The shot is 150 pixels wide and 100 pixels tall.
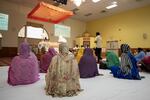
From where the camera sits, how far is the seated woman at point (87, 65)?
13.7 ft

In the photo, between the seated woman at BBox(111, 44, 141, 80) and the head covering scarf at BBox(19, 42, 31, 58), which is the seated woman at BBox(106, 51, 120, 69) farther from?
the head covering scarf at BBox(19, 42, 31, 58)

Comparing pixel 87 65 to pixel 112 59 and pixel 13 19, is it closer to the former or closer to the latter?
pixel 112 59

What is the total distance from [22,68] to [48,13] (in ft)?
21.0

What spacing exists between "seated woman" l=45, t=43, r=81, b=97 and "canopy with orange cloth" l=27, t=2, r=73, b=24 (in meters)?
5.84

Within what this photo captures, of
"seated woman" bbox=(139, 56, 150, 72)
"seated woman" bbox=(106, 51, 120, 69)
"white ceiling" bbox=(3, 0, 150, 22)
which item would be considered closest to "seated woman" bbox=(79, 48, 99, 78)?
"seated woman" bbox=(106, 51, 120, 69)

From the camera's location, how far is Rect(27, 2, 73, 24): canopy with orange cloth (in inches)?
322

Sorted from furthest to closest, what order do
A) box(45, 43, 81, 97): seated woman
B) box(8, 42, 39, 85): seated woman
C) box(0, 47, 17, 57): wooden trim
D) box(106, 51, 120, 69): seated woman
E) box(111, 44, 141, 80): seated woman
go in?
box(0, 47, 17, 57): wooden trim, box(106, 51, 120, 69): seated woman, box(111, 44, 141, 80): seated woman, box(8, 42, 39, 85): seated woman, box(45, 43, 81, 97): seated woman

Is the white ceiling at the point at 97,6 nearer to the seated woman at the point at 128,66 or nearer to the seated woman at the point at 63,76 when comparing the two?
the seated woman at the point at 128,66

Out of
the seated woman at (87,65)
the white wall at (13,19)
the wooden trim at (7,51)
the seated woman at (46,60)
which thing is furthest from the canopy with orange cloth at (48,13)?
the seated woman at (87,65)

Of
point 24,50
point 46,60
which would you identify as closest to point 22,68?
point 24,50

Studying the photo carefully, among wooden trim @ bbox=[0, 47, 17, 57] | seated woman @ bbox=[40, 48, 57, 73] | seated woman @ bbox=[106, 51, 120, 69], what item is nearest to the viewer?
seated woman @ bbox=[40, 48, 57, 73]

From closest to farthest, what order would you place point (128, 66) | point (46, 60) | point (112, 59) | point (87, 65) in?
point (128, 66) → point (87, 65) → point (46, 60) → point (112, 59)

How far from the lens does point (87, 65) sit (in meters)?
4.21

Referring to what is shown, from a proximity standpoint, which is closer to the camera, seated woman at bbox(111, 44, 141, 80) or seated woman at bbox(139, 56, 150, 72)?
seated woman at bbox(111, 44, 141, 80)
